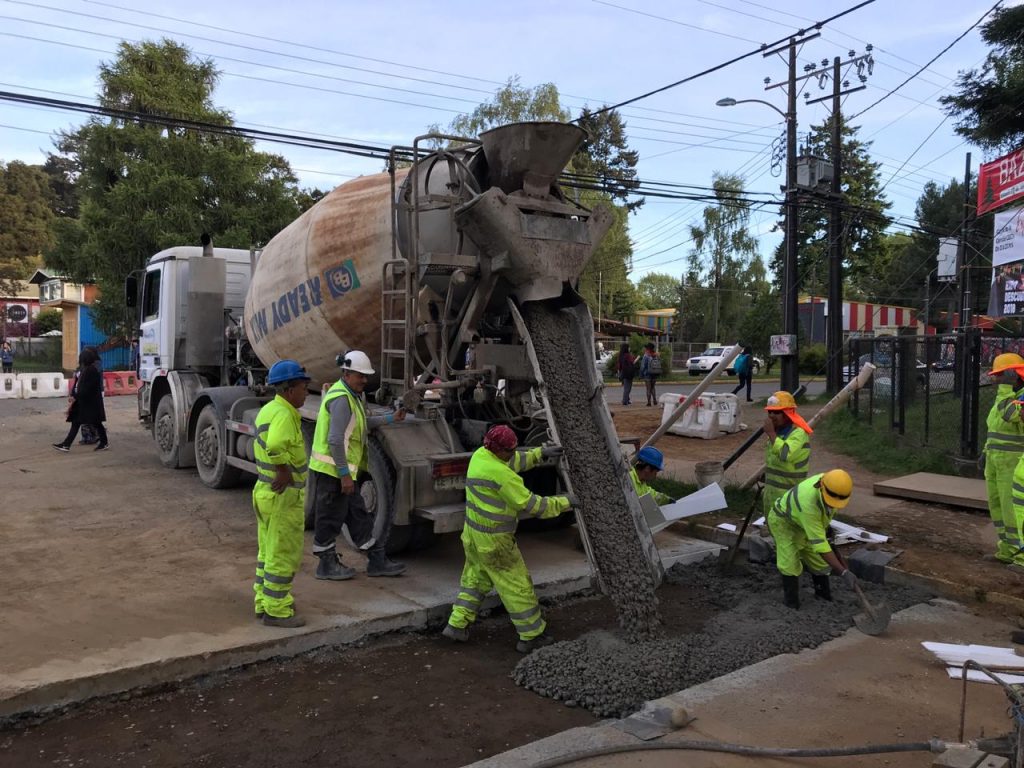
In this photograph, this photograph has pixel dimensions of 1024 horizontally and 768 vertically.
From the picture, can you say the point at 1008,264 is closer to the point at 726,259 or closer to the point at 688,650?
the point at 688,650

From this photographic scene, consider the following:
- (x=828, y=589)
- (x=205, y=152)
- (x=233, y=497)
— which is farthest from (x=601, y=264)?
(x=828, y=589)

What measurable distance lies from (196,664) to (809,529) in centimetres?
366

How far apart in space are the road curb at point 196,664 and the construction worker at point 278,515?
0.67 ft

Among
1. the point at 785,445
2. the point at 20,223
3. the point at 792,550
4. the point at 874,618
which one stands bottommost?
the point at 874,618

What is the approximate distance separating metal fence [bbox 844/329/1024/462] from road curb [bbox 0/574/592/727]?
7495mm

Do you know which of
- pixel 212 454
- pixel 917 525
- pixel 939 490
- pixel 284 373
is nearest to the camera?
pixel 284 373

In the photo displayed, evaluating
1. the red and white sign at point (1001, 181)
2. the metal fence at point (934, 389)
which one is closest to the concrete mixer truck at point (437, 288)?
the metal fence at point (934, 389)

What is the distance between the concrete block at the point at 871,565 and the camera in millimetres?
5863

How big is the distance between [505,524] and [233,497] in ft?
16.2

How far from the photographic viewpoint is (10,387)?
66.2 ft

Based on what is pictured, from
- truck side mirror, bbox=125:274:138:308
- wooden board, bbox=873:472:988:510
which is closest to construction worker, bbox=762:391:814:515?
wooden board, bbox=873:472:988:510

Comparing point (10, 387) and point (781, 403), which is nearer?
point (781, 403)

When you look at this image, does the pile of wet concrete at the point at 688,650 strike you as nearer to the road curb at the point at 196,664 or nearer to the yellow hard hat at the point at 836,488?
the yellow hard hat at the point at 836,488

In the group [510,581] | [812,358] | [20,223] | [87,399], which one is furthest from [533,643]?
[20,223]
